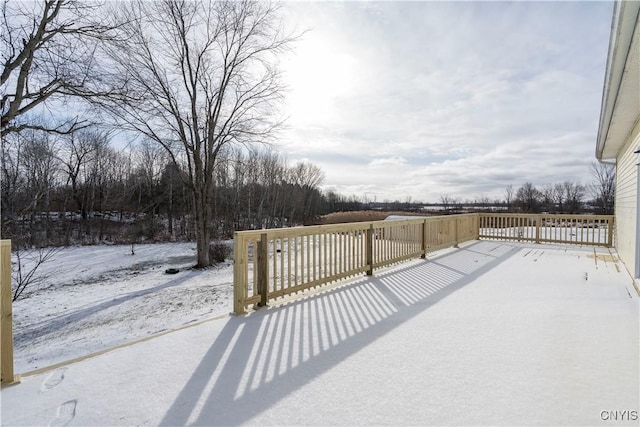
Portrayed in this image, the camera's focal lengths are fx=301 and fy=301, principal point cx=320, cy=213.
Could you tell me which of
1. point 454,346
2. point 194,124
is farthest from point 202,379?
point 194,124

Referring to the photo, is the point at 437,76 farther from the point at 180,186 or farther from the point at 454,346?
the point at 180,186

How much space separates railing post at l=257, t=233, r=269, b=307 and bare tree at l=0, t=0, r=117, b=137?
2.85 m

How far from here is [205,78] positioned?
9555 millimetres

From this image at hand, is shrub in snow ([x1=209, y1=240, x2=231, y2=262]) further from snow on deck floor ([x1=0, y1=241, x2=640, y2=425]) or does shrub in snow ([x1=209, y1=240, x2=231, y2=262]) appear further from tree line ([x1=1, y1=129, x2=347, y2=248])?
snow on deck floor ([x1=0, y1=241, x2=640, y2=425])

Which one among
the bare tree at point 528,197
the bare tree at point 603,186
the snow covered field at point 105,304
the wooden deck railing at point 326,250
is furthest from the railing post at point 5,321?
the bare tree at point 528,197

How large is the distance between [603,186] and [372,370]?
33796mm

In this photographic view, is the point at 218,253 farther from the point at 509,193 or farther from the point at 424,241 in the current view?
the point at 509,193

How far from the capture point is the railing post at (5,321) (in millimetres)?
2037

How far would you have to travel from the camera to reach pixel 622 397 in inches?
70.6

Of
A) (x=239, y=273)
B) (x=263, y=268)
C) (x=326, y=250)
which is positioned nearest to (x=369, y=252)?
(x=326, y=250)

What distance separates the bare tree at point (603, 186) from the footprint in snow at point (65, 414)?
1236 inches

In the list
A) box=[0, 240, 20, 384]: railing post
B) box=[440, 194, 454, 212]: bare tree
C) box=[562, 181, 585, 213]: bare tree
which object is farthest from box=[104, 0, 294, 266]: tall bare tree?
box=[440, 194, 454, 212]: bare tree

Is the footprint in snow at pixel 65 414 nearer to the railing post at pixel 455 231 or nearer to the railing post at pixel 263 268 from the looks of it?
the railing post at pixel 263 268

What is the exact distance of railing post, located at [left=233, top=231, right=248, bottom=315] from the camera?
3.31 m
